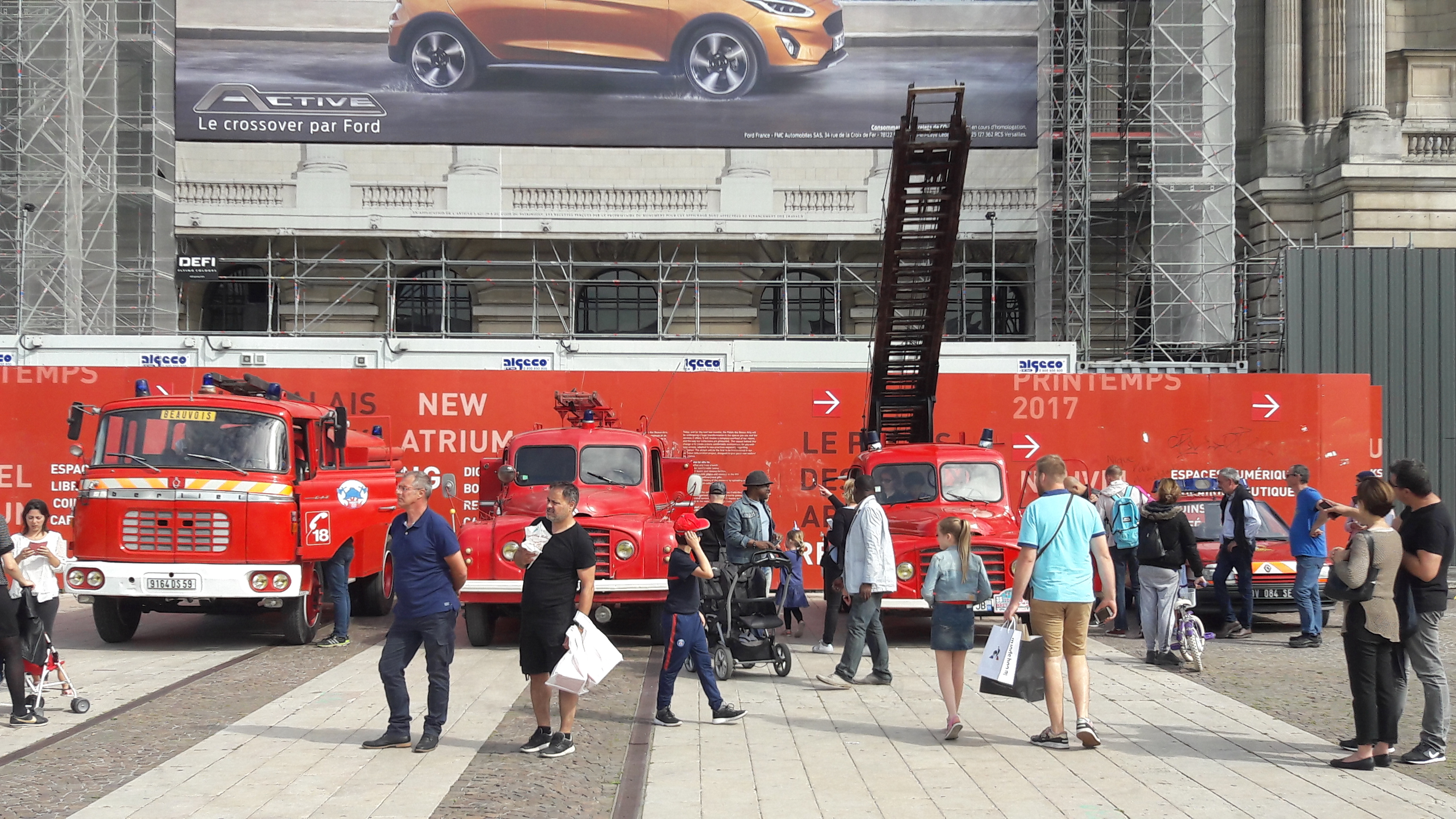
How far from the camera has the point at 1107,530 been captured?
13.3m

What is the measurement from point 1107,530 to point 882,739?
6.03 meters

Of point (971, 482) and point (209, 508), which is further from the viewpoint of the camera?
point (971, 482)

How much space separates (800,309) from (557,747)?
819 inches

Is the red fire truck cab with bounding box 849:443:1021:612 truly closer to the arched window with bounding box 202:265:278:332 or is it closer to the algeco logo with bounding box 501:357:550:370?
the algeco logo with bounding box 501:357:550:370

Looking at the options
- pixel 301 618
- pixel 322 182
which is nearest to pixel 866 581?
pixel 301 618

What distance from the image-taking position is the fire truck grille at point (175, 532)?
37.9ft

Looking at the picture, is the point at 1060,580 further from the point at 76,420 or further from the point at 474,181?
the point at 474,181

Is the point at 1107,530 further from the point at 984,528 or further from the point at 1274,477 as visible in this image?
the point at 1274,477

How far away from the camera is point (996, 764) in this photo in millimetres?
7438

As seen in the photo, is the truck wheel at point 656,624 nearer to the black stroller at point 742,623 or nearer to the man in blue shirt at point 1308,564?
the black stroller at point 742,623

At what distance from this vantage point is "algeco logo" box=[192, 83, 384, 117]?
25.6m

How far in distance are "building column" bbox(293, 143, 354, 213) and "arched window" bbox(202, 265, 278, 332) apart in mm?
2664

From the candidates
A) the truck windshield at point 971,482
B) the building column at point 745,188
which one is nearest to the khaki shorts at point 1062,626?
the truck windshield at point 971,482

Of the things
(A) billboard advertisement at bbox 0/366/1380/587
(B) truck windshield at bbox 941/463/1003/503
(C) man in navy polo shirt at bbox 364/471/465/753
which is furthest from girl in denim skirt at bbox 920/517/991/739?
(A) billboard advertisement at bbox 0/366/1380/587
